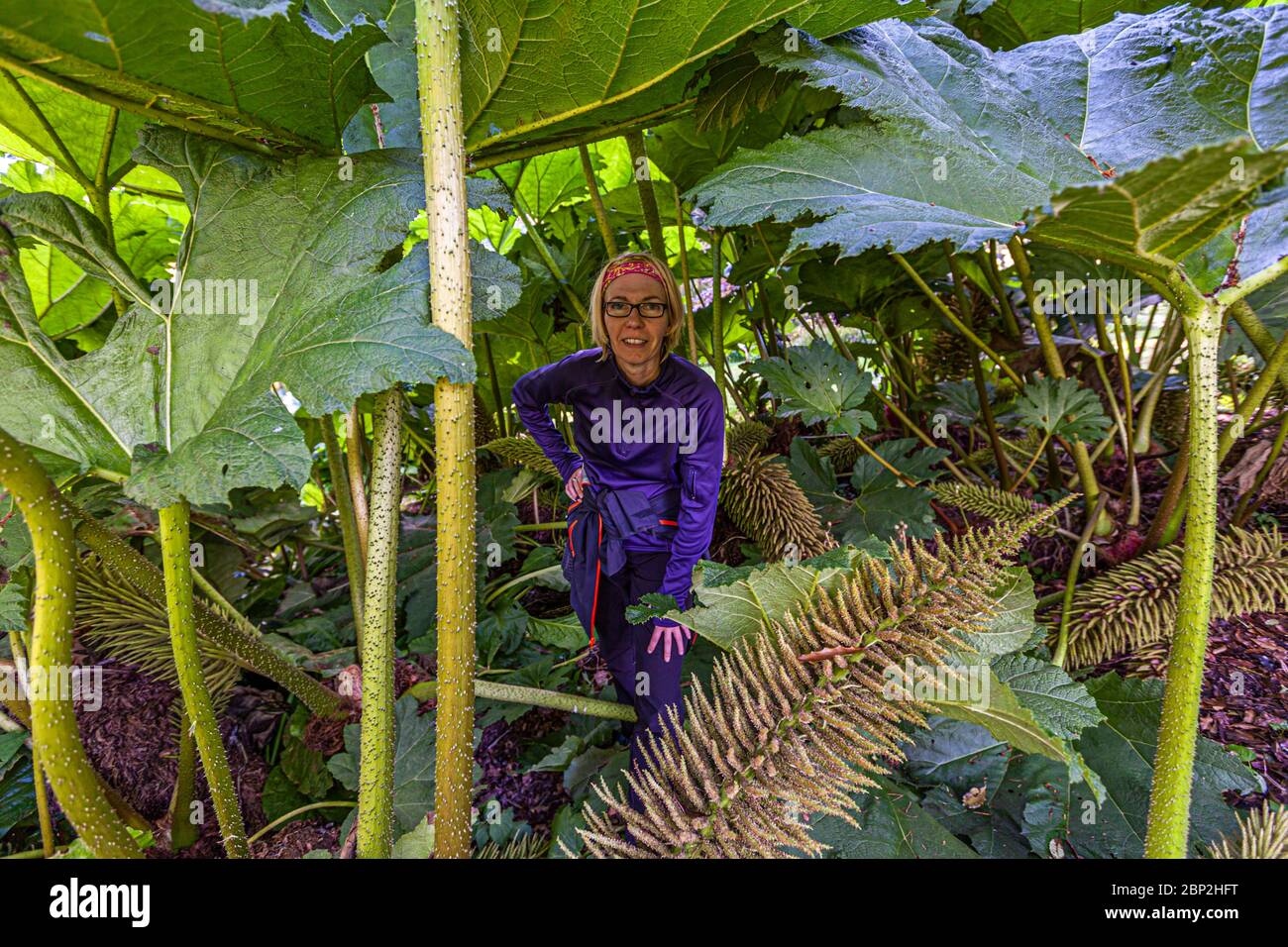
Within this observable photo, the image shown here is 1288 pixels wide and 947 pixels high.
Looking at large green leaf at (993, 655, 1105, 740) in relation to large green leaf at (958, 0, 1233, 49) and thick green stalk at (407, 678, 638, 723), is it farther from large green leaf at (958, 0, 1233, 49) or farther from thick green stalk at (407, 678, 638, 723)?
large green leaf at (958, 0, 1233, 49)

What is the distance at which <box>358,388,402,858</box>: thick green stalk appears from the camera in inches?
28.4

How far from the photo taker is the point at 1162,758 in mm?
649

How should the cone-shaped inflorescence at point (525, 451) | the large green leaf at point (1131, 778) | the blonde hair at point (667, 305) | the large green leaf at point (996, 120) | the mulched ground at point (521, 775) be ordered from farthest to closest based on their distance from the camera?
the cone-shaped inflorescence at point (525, 451), the blonde hair at point (667, 305), the mulched ground at point (521, 775), the large green leaf at point (1131, 778), the large green leaf at point (996, 120)

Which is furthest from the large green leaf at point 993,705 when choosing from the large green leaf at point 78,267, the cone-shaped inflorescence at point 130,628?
the large green leaf at point 78,267

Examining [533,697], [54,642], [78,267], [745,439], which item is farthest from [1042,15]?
[78,267]

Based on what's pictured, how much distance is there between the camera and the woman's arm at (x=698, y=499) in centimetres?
127

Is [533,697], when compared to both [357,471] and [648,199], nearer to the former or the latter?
[357,471]

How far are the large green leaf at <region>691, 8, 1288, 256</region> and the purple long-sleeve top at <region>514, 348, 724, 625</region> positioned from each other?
1.80 feet

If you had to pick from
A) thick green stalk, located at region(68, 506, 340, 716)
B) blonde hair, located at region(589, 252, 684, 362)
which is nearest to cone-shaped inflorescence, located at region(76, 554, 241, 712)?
thick green stalk, located at region(68, 506, 340, 716)

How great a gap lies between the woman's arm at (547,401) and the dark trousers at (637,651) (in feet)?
0.93

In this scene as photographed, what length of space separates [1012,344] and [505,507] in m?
1.35

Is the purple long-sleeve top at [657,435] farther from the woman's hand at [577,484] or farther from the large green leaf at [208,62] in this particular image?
the large green leaf at [208,62]

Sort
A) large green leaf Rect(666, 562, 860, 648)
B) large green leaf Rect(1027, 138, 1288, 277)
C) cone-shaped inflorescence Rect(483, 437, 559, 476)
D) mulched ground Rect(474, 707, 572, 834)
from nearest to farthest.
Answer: large green leaf Rect(1027, 138, 1288, 277) → large green leaf Rect(666, 562, 860, 648) → mulched ground Rect(474, 707, 572, 834) → cone-shaped inflorescence Rect(483, 437, 559, 476)

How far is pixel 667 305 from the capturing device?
1.33 metres
